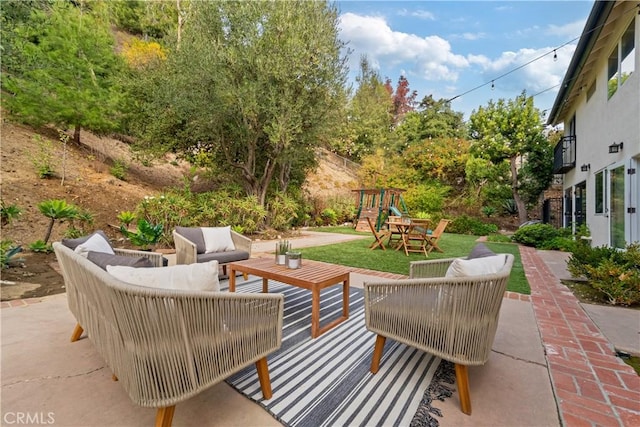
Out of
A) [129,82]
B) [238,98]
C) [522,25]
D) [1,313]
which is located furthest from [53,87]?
[522,25]

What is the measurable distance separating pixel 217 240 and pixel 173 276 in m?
2.90

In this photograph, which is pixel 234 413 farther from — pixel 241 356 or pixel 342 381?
pixel 342 381

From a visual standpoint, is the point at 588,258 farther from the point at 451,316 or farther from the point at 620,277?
the point at 451,316

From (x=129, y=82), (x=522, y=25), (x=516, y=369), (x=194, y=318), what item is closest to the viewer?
(x=194, y=318)

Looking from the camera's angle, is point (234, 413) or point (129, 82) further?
point (129, 82)

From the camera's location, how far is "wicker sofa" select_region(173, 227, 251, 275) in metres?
3.95

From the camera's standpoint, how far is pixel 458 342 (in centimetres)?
166

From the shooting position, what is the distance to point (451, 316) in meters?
1.68

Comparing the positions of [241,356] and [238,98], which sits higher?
[238,98]

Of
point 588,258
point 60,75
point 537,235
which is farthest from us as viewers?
point 537,235

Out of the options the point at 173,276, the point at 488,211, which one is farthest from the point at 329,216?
the point at 173,276

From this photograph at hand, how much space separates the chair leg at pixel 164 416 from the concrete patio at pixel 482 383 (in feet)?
0.87

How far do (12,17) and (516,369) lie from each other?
16.3 m

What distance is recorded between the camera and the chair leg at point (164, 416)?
1.29 metres
